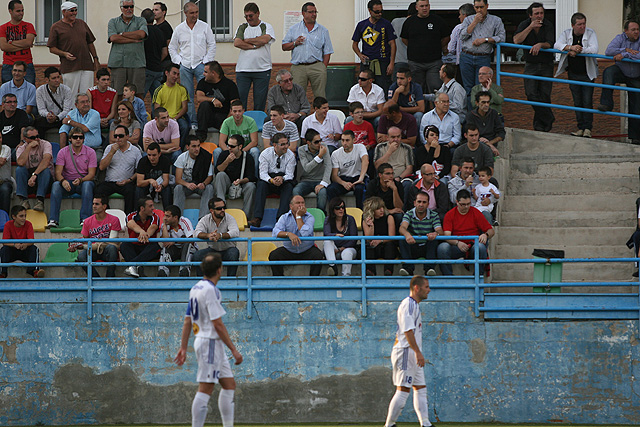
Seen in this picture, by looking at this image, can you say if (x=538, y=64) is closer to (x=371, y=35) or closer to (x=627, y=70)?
(x=627, y=70)

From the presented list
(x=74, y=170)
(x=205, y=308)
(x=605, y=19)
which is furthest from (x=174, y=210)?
(x=605, y=19)

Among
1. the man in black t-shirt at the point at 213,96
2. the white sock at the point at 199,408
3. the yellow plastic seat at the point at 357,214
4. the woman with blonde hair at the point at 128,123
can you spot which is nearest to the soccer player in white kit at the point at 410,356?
the white sock at the point at 199,408

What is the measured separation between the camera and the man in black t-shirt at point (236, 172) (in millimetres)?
14938

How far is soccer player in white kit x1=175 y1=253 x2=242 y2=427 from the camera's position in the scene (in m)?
9.69

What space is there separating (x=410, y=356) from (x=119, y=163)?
681cm

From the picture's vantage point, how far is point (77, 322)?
43.8 ft

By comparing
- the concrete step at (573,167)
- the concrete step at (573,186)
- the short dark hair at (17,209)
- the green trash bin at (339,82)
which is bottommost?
the short dark hair at (17,209)

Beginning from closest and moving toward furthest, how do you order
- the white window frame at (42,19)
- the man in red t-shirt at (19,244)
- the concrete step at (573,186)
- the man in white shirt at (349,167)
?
the man in red t-shirt at (19,244), the man in white shirt at (349,167), the concrete step at (573,186), the white window frame at (42,19)

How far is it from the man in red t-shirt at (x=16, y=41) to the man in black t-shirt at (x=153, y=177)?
178 inches

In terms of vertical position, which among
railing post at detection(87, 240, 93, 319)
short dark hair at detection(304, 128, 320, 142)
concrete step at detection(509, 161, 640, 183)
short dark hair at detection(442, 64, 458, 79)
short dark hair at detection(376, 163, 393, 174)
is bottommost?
railing post at detection(87, 240, 93, 319)

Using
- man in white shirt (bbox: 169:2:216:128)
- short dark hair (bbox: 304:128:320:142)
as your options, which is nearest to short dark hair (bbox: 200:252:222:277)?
short dark hair (bbox: 304:128:320:142)

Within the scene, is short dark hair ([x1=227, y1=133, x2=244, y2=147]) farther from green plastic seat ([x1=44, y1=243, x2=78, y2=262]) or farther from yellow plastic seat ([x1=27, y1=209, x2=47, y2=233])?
yellow plastic seat ([x1=27, y1=209, x2=47, y2=233])

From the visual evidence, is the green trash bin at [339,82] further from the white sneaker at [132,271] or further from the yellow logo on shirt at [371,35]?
the white sneaker at [132,271]

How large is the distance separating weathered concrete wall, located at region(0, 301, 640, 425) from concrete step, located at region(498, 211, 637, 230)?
2710 millimetres
